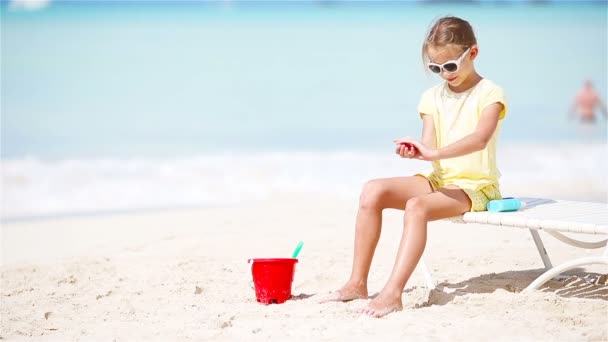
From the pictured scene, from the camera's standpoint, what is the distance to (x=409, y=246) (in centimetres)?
438

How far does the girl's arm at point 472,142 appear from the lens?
4441mm

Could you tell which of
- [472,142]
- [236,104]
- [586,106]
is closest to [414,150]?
[472,142]

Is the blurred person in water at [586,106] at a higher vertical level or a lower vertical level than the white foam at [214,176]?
higher

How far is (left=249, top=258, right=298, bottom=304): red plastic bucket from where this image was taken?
4.71 meters

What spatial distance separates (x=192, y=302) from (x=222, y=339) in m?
0.83

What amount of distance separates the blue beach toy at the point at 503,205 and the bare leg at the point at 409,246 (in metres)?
0.25

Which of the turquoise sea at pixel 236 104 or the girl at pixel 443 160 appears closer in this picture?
the girl at pixel 443 160

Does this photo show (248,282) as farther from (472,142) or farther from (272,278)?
(472,142)

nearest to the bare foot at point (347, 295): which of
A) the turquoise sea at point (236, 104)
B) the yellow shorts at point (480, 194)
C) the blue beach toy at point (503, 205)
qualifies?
the yellow shorts at point (480, 194)

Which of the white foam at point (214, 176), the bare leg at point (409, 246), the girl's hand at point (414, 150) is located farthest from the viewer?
the white foam at point (214, 176)

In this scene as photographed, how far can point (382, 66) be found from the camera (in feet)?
78.2

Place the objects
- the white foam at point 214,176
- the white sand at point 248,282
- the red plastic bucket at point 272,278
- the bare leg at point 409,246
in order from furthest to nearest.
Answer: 1. the white foam at point 214,176
2. the red plastic bucket at point 272,278
3. the bare leg at point 409,246
4. the white sand at point 248,282

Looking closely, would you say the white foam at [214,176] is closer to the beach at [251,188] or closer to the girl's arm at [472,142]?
the beach at [251,188]

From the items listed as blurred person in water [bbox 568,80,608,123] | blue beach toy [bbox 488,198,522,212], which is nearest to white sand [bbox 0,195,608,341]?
blue beach toy [bbox 488,198,522,212]
